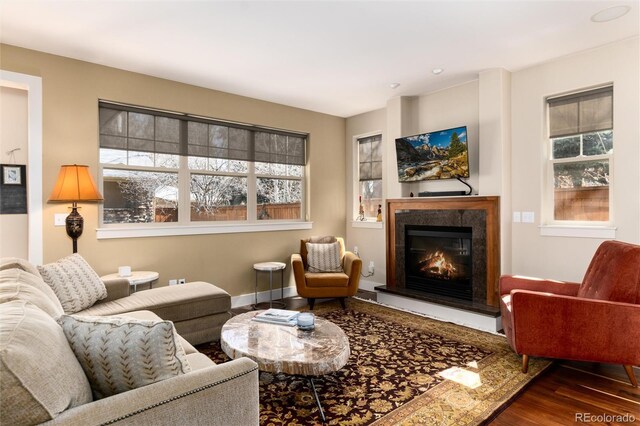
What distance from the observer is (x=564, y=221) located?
369 centimetres

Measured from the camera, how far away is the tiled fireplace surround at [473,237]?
3.88 metres

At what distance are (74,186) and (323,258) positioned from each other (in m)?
2.78

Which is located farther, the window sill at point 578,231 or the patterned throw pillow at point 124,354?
the window sill at point 578,231

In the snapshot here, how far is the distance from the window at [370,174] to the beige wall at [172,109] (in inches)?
12.4

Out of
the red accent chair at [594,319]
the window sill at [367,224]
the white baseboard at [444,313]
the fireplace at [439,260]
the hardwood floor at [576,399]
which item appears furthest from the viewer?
the window sill at [367,224]

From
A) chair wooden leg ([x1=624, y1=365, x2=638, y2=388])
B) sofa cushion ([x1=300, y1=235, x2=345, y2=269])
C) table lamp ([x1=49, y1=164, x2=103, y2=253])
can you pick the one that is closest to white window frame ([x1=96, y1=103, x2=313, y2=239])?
table lamp ([x1=49, y1=164, x2=103, y2=253])

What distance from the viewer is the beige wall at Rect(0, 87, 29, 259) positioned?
3.38 meters

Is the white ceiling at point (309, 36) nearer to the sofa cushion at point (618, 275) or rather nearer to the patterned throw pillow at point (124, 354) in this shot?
the sofa cushion at point (618, 275)

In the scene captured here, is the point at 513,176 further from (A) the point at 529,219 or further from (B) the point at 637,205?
(B) the point at 637,205

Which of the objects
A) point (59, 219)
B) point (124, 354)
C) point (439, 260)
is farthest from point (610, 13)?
point (59, 219)

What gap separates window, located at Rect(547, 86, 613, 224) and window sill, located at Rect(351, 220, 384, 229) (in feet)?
7.18

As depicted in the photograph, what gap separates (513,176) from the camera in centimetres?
395

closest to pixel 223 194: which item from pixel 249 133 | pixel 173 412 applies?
pixel 249 133

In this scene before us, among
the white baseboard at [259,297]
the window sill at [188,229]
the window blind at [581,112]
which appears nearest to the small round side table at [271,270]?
the white baseboard at [259,297]
